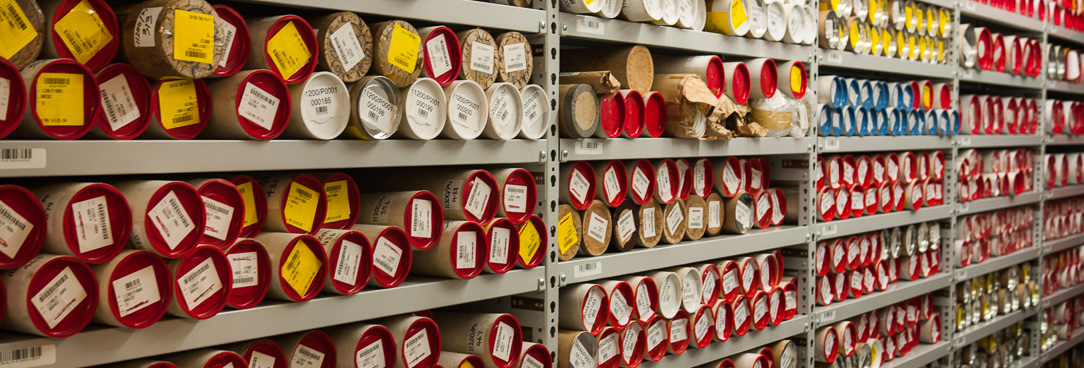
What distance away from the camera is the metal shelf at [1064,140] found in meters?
5.71

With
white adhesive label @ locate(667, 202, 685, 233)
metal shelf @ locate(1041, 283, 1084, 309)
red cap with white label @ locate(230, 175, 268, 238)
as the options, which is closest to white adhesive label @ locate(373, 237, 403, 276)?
red cap with white label @ locate(230, 175, 268, 238)

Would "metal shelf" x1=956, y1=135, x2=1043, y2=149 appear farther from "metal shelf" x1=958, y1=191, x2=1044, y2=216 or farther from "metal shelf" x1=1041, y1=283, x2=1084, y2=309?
"metal shelf" x1=1041, y1=283, x2=1084, y2=309

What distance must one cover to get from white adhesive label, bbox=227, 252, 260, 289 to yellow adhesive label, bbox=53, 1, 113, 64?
1.48 ft

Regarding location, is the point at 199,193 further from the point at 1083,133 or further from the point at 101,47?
the point at 1083,133

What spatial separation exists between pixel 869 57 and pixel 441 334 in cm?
237

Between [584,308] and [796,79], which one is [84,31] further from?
[796,79]

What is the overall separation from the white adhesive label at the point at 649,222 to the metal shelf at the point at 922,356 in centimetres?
188

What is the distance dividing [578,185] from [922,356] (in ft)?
8.45

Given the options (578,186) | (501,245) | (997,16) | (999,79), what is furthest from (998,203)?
(501,245)

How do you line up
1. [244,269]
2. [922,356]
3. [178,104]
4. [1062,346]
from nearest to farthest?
[178,104] → [244,269] → [922,356] → [1062,346]

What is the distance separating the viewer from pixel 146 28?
5.49ft

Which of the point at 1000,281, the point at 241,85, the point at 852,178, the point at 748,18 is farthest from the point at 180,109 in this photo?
the point at 1000,281

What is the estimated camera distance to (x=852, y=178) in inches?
159

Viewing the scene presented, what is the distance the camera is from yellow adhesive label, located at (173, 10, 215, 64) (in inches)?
66.4
